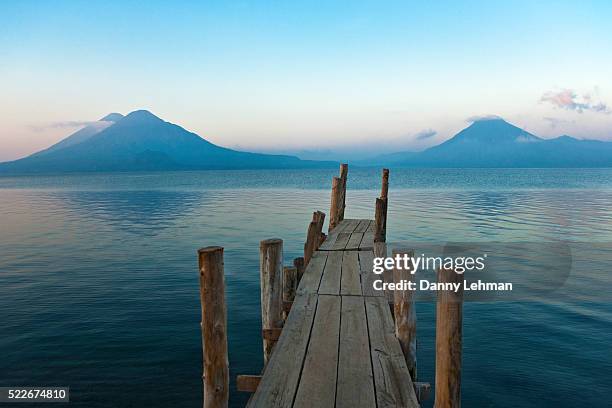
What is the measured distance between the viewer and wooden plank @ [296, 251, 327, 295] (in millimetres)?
8492

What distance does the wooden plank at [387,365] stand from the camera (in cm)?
460

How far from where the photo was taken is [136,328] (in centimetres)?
1188

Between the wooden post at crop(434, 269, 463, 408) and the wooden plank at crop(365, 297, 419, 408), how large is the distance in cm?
34

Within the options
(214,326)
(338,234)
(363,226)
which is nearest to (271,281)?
(214,326)

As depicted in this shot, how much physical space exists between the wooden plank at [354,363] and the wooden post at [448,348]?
0.75 meters

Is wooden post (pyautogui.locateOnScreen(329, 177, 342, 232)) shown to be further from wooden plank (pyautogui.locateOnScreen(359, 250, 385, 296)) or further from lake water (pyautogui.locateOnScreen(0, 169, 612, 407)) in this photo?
wooden plank (pyautogui.locateOnScreen(359, 250, 385, 296))

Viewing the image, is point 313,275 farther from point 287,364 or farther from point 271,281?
point 287,364

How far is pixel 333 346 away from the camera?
582 cm

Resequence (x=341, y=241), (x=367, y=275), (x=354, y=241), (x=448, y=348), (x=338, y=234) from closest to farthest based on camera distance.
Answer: (x=448, y=348), (x=367, y=275), (x=354, y=241), (x=341, y=241), (x=338, y=234)

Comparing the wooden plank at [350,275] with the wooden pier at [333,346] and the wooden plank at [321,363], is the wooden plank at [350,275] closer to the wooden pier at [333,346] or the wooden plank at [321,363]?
the wooden pier at [333,346]

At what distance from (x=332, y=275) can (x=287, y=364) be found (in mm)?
4255

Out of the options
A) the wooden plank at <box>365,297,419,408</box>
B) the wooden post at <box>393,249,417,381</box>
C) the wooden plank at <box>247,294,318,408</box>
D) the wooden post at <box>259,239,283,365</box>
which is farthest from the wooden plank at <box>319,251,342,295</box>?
the wooden post at <box>393,249,417,381</box>

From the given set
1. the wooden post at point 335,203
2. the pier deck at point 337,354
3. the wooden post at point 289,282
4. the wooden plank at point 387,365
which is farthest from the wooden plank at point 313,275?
the wooden post at point 335,203

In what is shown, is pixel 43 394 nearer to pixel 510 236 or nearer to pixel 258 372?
pixel 258 372
